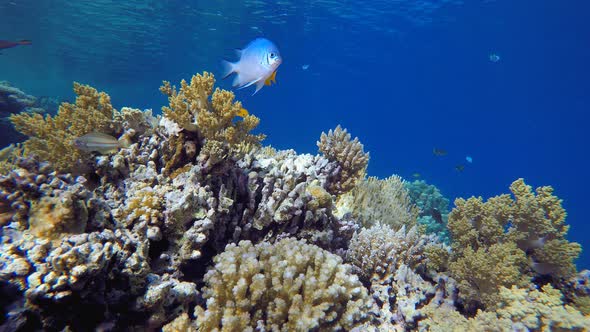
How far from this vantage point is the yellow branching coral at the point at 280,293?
7.75ft

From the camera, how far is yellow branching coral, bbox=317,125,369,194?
548cm

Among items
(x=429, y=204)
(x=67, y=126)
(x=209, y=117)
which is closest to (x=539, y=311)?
(x=209, y=117)

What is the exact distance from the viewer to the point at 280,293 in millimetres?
2531

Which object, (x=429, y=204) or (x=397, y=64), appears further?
(x=397, y=64)

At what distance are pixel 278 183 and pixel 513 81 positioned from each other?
71.1 meters

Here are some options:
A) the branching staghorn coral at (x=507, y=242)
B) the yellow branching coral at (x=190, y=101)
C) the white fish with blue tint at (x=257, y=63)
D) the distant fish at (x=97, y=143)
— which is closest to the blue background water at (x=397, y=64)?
the white fish with blue tint at (x=257, y=63)

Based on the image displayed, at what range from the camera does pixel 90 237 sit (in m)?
2.08

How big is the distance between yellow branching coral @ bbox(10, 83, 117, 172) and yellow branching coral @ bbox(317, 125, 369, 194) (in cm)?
344

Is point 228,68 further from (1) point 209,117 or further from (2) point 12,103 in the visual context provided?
(2) point 12,103

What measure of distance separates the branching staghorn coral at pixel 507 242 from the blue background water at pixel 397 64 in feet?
23.4

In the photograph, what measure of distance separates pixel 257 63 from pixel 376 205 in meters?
3.71

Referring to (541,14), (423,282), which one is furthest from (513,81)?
(423,282)

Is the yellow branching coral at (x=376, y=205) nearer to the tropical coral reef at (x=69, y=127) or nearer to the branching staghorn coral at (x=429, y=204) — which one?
the tropical coral reef at (x=69, y=127)

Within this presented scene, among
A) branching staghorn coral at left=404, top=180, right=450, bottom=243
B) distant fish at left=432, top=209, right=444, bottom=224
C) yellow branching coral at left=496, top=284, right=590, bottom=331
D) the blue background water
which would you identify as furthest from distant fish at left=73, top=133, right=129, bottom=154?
distant fish at left=432, top=209, right=444, bottom=224
